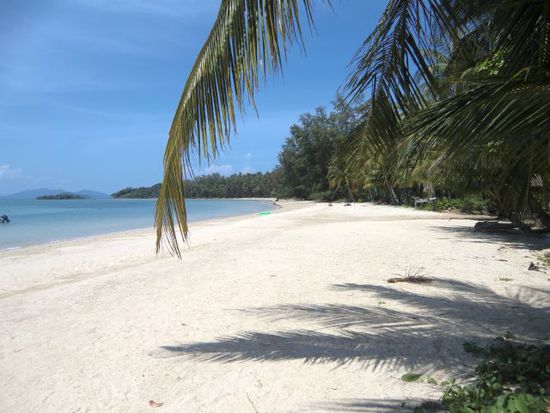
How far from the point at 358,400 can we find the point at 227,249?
26.8 feet

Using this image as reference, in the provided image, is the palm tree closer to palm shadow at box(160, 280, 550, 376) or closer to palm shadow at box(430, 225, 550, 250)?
palm shadow at box(160, 280, 550, 376)

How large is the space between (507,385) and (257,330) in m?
2.24

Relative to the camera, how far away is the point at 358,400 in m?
2.73

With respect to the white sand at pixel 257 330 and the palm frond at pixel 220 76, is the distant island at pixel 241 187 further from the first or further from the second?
the palm frond at pixel 220 76

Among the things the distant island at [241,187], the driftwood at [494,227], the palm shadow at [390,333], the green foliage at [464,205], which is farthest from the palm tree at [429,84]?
the distant island at [241,187]

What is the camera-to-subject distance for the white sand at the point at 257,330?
2977mm

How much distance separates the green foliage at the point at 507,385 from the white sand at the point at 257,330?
8.3 inches

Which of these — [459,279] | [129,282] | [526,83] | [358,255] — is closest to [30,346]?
[129,282]

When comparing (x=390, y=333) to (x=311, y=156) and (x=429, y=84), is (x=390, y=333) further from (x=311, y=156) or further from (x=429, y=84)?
(x=311, y=156)

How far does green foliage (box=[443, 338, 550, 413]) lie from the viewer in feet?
6.98

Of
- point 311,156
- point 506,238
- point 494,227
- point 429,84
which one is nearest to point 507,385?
point 429,84

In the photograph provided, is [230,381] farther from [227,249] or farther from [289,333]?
[227,249]

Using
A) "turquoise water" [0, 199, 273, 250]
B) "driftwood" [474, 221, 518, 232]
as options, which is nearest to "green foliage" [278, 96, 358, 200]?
"turquoise water" [0, 199, 273, 250]

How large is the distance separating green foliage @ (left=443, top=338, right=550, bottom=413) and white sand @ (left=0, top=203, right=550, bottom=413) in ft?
0.69
